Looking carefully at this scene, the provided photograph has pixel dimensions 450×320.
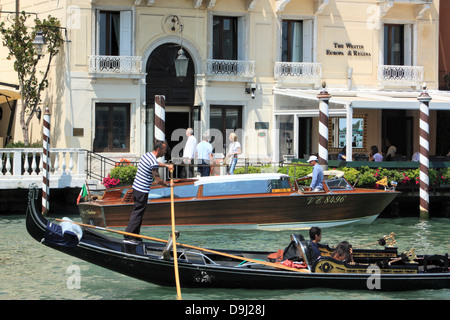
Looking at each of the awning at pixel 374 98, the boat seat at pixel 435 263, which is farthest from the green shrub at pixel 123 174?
the boat seat at pixel 435 263

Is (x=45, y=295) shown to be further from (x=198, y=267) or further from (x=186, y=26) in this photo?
(x=186, y=26)

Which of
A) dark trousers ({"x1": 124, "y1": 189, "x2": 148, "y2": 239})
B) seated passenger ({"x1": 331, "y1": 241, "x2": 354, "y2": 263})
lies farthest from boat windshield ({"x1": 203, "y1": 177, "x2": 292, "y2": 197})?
seated passenger ({"x1": 331, "y1": 241, "x2": 354, "y2": 263})

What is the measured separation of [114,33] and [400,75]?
799cm

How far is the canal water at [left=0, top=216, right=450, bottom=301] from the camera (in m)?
10.4

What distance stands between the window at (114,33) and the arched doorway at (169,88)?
76 centimetres

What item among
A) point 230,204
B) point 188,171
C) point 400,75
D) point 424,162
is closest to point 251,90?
point 188,171

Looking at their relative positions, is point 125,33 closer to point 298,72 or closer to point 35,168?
point 35,168

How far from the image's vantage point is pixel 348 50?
2241 centimetres

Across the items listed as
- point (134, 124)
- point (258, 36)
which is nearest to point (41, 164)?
point (134, 124)

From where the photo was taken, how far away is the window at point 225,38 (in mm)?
21641

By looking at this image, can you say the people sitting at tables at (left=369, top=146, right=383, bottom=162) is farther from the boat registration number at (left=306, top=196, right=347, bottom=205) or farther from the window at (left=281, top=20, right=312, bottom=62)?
the boat registration number at (left=306, top=196, right=347, bottom=205)

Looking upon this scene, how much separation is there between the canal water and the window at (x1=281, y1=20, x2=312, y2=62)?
6253mm

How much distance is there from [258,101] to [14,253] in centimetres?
989
